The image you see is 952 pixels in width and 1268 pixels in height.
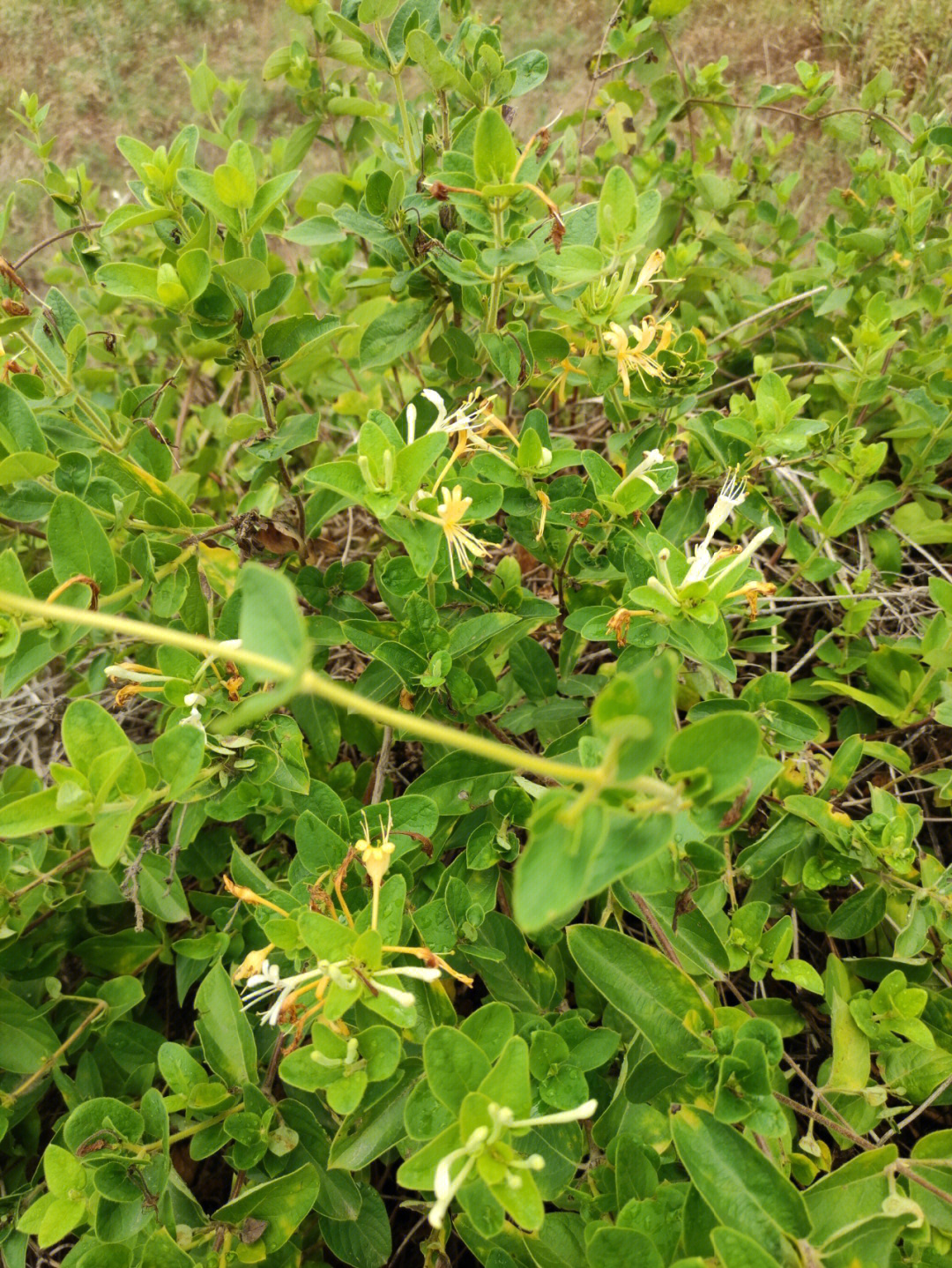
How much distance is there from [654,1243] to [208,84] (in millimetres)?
2449

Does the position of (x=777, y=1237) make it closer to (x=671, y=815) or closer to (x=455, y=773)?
(x=671, y=815)

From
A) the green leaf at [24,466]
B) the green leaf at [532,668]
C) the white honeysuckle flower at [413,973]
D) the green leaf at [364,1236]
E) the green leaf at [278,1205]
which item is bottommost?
the green leaf at [364,1236]

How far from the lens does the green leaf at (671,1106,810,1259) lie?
764 millimetres

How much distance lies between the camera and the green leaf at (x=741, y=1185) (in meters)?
0.76

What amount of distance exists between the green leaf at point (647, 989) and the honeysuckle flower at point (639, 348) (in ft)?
2.39

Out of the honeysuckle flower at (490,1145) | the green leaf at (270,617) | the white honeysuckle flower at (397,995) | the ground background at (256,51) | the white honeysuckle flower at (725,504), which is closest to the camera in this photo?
the green leaf at (270,617)

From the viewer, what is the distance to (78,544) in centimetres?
103

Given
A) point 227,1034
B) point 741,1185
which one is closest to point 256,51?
point 227,1034

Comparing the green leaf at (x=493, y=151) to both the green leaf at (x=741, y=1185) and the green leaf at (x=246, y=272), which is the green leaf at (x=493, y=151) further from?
the green leaf at (x=741, y=1185)

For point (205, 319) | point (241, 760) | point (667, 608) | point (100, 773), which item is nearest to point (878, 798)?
point (667, 608)

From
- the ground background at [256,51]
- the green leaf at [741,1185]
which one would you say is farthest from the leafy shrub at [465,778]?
the ground background at [256,51]

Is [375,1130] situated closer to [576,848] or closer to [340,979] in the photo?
[340,979]

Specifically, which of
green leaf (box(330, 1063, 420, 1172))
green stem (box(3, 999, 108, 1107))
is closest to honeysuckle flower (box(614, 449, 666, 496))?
green leaf (box(330, 1063, 420, 1172))

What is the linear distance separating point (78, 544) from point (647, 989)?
33.2 inches
